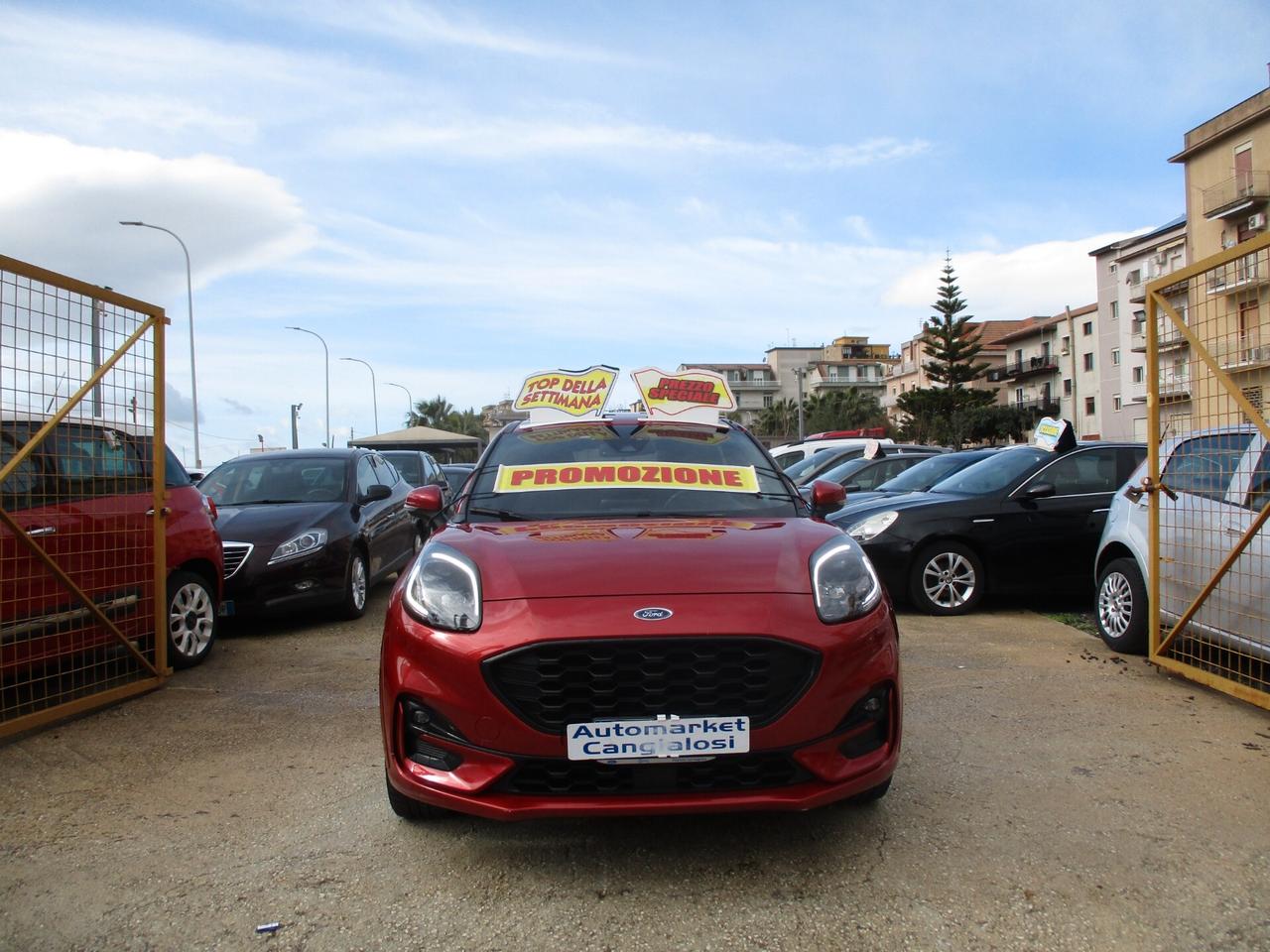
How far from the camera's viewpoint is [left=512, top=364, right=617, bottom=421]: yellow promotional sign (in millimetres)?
5035

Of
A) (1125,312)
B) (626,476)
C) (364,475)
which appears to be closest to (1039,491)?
(626,476)

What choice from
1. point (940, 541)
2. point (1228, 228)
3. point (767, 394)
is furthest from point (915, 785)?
point (767, 394)

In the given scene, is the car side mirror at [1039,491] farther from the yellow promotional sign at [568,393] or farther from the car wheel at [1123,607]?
the yellow promotional sign at [568,393]

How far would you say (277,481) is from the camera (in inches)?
328

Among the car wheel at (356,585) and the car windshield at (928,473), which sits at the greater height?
the car windshield at (928,473)

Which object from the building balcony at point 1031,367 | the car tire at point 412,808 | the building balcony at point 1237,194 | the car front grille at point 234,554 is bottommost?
the car tire at point 412,808

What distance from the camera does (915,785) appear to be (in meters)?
3.64

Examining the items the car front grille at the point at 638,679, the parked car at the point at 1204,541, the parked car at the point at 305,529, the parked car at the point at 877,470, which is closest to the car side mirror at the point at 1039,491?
the parked car at the point at 1204,541

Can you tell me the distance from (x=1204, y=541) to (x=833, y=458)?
30.4 feet

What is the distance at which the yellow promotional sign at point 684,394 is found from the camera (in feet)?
16.4

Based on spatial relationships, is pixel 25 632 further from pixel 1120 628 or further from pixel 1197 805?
pixel 1120 628

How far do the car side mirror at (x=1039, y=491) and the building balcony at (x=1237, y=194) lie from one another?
40.1 meters

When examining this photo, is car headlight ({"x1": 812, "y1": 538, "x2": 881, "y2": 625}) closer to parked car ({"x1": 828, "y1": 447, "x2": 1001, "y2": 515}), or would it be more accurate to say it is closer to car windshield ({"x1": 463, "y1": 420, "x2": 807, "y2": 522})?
car windshield ({"x1": 463, "y1": 420, "x2": 807, "y2": 522})

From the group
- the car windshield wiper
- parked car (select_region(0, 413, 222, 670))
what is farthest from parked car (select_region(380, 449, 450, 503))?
the car windshield wiper
